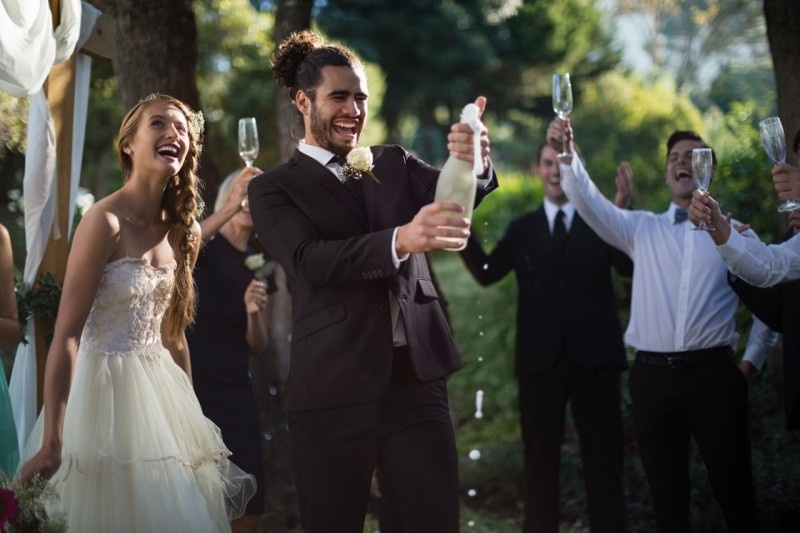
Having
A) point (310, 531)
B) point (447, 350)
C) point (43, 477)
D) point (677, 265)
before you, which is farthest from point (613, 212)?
point (43, 477)

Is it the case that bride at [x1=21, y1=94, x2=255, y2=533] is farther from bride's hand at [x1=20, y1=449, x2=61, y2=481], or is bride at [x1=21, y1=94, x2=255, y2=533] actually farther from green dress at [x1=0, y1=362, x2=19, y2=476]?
green dress at [x1=0, y1=362, x2=19, y2=476]

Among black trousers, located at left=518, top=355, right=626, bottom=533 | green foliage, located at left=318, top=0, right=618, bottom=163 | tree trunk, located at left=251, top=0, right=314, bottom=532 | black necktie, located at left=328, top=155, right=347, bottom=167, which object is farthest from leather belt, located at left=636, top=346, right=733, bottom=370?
green foliage, located at left=318, top=0, right=618, bottom=163

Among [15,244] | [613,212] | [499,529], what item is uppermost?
[15,244]

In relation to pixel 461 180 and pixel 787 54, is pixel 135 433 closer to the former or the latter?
pixel 461 180

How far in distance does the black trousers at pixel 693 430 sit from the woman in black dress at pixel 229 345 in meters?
1.95

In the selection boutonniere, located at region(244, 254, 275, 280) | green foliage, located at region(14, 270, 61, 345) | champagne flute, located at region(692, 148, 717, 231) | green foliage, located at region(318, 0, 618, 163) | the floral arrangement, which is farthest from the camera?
green foliage, located at region(318, 0, 618, 163)

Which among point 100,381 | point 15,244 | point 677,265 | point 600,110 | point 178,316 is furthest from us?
point 600,110

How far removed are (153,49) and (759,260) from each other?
351cm

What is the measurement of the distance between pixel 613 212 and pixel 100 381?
2.94m

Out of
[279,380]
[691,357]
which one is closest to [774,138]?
[691,357]

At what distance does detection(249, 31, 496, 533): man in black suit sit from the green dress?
1272 millimetres

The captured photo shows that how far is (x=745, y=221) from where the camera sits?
7863mm

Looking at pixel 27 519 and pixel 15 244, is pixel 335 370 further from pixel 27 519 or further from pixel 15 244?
pixel 15 244

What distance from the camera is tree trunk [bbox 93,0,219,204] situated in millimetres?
5988
